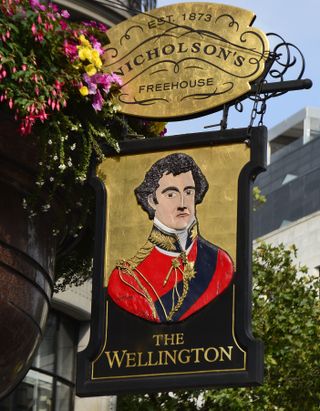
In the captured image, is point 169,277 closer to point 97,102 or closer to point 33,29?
point 97,102

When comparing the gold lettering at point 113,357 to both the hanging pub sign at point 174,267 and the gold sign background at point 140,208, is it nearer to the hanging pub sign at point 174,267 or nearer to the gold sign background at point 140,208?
the hanging pub sign at point 174,267

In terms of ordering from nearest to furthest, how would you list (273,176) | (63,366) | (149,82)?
(149,82)
(63,366)
(273,176)

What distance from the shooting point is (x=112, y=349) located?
10.8m

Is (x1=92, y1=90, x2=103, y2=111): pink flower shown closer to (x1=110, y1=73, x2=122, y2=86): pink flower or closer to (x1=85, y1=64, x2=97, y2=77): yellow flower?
(x1=85, y1=64, x2=97, y2=77): yellow flower

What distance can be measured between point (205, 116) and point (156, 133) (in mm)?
773

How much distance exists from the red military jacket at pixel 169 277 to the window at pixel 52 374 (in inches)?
587

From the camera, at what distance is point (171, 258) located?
10977mm

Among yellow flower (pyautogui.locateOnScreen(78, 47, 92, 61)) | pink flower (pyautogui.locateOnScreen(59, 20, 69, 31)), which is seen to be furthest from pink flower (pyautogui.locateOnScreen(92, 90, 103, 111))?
pink flower (pyautogui.locateOnScreen(59, 20, 69, 31))

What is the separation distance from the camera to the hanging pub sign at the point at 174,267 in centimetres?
1056

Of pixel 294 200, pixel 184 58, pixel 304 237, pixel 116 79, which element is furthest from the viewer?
pixel 294 200

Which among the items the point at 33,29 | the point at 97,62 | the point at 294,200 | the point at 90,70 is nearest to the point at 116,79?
the point at 97,62

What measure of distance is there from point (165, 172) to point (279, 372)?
57.8 ft

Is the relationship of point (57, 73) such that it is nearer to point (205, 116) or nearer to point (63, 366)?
point (205, 116)

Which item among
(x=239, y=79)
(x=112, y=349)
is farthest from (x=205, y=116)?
(x=112, y=349)
